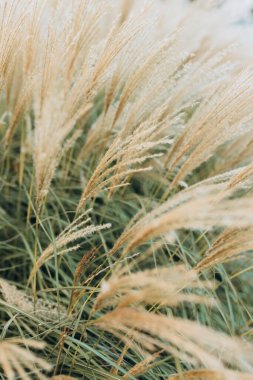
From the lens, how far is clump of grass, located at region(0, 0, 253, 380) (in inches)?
42.2

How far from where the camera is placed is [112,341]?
68.6 inches

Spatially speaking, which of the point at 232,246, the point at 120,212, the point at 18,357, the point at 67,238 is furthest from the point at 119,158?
the point at 120,212

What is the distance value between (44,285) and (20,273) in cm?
18

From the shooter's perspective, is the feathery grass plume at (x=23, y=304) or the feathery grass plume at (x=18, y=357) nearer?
the feathery grass plume at (x=18, y=357)

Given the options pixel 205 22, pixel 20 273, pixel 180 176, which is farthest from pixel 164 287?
pixel 205 22

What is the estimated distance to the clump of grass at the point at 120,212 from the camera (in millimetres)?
1072

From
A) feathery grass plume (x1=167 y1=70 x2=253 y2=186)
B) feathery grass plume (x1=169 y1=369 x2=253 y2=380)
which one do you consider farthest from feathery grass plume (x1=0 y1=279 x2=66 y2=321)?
feathery grass plume (x1=167 y1=70 x2=253 y2=186)

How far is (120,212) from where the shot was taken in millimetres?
2254

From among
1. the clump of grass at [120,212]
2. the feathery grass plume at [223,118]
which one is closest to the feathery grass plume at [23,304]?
the clump of grass at [120,212]

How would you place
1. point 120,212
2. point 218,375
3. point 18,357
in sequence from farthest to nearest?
point 120,212
point 18,357
point 218,375

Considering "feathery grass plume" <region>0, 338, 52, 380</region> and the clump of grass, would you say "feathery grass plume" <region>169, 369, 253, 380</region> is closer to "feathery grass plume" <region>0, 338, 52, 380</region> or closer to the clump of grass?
the clump of grass

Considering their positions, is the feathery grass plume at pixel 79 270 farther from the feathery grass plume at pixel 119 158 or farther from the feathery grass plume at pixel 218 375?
the feathery grass plume at pixel 218 375

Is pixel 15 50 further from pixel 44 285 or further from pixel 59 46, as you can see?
pixel 44 285

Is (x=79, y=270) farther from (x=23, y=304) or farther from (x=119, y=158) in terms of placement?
(x=119, y=158)
